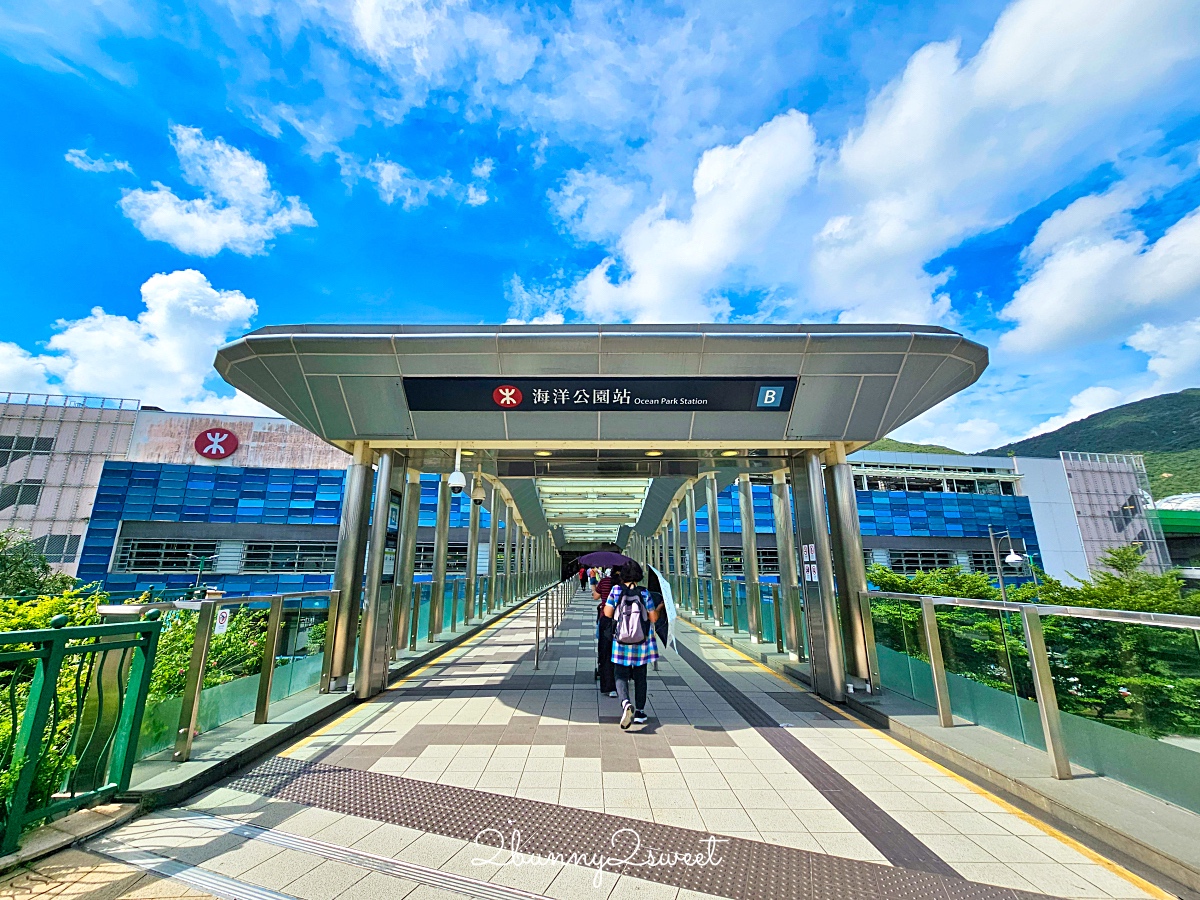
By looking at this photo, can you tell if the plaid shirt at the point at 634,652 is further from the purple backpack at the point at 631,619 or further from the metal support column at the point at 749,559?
the metal support column at the point at 749,559

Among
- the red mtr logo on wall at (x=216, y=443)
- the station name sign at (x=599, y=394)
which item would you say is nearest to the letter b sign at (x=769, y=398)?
the station name sign at (x=599, y=394)

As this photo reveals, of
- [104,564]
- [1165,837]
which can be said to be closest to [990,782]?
[1165,837]

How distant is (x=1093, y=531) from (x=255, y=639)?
73290 mm

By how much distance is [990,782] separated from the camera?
3641 mm

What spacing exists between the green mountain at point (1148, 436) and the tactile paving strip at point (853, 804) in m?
127

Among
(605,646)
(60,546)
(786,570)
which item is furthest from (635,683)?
(60,546)

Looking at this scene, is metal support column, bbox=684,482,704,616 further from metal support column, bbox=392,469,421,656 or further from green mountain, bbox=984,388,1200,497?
green mountain, bbox=984,388,1200,497

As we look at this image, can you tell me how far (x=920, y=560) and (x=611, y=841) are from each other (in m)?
51.5

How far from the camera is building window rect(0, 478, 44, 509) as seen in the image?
39875mm

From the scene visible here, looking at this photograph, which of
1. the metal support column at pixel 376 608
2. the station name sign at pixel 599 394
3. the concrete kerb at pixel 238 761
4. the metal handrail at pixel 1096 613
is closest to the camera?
the metal handrail at pixel 1096 613

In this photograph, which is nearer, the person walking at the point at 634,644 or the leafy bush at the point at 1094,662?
the leafy bush at the point at 1094,662

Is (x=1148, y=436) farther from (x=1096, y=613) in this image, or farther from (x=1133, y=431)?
(x=1096, y=613)

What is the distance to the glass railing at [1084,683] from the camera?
9.21 ft

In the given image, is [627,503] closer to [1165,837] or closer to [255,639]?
[255,639]
